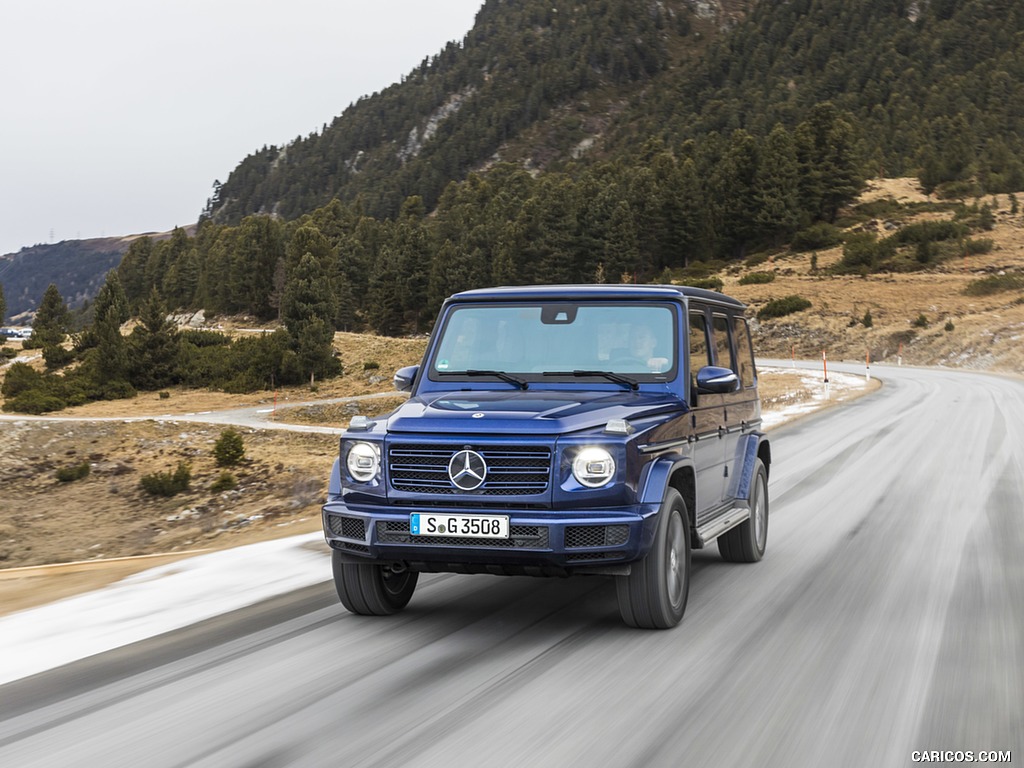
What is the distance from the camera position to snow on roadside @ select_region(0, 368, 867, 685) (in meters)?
5.54

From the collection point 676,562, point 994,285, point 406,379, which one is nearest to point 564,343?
point 406,379

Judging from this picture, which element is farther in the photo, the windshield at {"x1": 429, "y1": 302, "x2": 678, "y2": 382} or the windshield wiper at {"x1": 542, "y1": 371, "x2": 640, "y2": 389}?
the windshield at {"x1": 429, "y1": 302, "x2": 678, "y2": 382}

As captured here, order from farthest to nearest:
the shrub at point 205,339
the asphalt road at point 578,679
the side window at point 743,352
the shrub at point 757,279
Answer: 1. the shrub at point 205,339
2. the shrub at point 757,279
3. the side window at point 743,352
4. the asphalt road at point 578,679

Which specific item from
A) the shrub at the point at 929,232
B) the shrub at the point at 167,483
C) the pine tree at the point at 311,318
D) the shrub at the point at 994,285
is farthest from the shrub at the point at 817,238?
the shrub at the point at 167,483

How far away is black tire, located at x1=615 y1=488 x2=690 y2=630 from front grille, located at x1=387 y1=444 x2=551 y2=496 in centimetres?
74

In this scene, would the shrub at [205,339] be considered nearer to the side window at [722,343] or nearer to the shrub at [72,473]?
the shrub at [72,473]

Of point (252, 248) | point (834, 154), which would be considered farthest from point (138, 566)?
point (252, 248)

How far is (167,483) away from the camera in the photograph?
2911cm

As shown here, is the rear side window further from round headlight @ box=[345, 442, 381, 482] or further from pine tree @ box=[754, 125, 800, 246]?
pine tree @ box=[754, 125, 800, 246]

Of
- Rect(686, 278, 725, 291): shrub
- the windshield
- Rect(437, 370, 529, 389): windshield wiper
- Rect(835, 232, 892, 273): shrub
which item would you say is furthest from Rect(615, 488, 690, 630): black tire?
Rect(835, 232, 892, 273): shrub

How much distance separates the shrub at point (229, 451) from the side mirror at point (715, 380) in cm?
2750

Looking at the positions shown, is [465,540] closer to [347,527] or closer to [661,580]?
[347,527]

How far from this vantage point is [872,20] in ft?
604

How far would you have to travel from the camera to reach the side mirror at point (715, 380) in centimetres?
637
